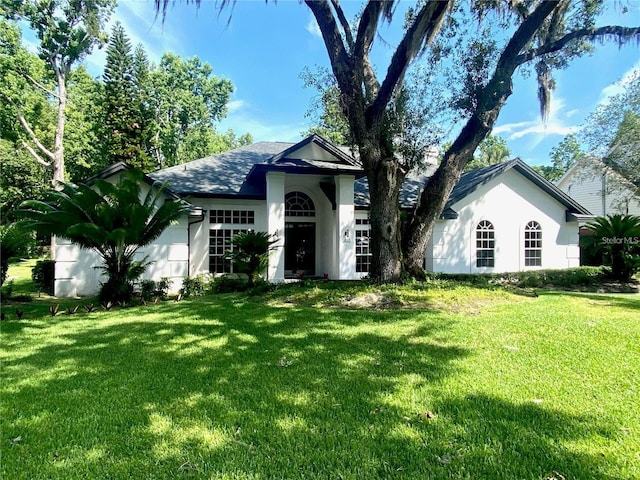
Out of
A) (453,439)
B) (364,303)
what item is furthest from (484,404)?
(364,303)

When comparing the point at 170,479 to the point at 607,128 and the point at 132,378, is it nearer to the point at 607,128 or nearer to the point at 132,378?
the point at 132,378

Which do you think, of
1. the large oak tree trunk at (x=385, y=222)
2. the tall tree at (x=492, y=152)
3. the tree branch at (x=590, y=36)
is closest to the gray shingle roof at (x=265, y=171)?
the large oak tree trunk at (x=385, y=222)

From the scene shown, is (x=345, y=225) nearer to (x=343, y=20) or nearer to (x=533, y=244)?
(x=343, y=20)

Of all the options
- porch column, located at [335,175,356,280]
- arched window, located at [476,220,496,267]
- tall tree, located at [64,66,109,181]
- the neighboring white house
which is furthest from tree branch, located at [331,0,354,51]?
tall tree, located at [64,66,109,181]

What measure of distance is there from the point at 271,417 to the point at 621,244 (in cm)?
1562

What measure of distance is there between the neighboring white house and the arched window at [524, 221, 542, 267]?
421 inches

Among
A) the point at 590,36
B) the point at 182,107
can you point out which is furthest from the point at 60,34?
the point at 590,36

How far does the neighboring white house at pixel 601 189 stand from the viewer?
76.8 ft

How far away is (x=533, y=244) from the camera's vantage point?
1683 centimetres

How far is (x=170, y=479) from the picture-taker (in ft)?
7.67

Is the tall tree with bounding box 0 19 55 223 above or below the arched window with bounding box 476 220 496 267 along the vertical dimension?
above

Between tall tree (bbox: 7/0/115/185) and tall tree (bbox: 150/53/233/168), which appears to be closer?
tall tree (bbox: 7/0/115/185)

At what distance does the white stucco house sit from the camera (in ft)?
42.3

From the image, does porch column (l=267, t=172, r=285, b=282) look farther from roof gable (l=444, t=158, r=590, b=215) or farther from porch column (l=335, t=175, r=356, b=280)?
roof gable (l=444, t=158, r=590, b=215)
